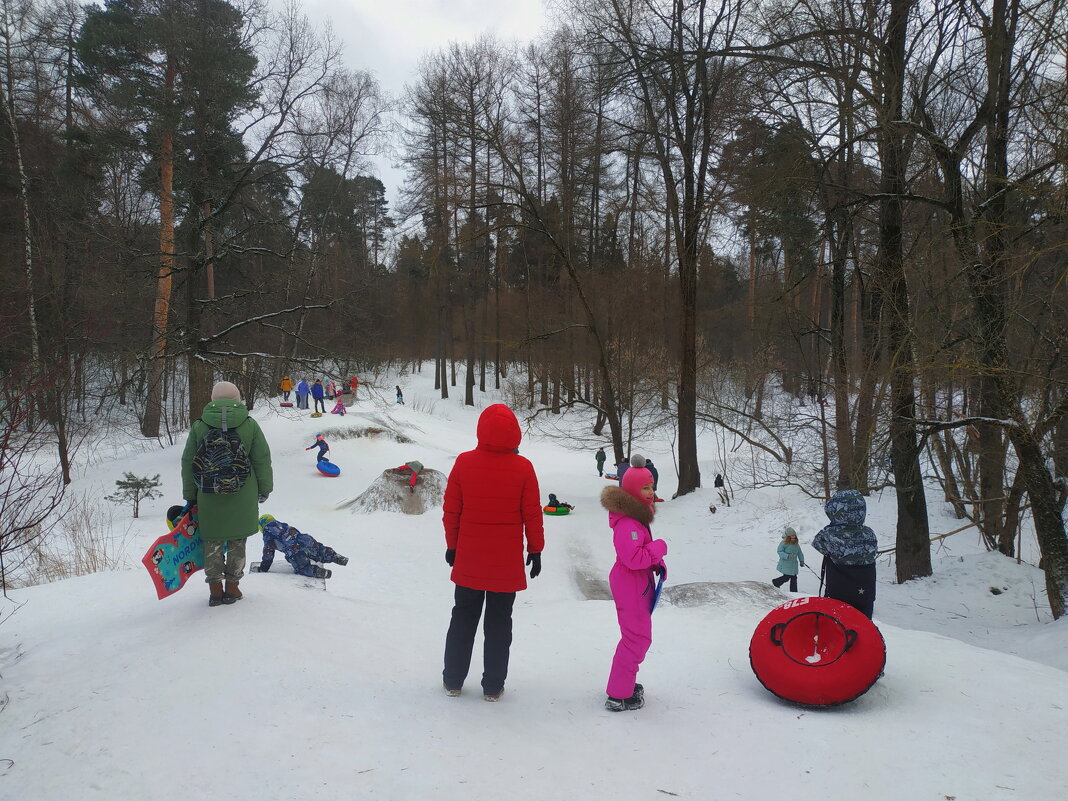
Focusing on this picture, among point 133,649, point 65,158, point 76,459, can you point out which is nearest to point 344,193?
point 65,158

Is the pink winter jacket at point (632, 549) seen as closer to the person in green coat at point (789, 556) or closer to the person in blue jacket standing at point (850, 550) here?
the person in blue jacket standing at point (850, 550)

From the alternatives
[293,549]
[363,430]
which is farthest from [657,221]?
[293,549]

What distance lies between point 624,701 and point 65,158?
23224mm

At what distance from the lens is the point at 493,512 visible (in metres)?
3.91

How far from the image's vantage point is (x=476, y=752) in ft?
10.8

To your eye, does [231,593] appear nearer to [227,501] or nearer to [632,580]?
[227,501]

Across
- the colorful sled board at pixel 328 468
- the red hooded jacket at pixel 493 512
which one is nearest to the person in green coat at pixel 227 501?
the red hooded jacket at pixel 493 512

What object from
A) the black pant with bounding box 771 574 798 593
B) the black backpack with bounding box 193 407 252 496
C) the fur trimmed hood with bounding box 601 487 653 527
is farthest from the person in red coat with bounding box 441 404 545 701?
the black pant with bounding box 771 574 798 593

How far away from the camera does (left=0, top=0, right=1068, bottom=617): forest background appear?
712 cm

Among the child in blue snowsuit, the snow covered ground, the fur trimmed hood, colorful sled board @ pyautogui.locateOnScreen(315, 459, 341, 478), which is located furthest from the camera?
colorful sled board @ pyautogui.locateOnScreen(315, 459, 341, 478)

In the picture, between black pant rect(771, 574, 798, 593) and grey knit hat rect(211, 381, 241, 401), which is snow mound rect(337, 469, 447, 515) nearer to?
black pant rect(771, 574, 798, 593)

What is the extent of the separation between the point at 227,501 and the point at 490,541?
231 centimetres

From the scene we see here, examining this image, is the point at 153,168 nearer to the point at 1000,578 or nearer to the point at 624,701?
the point at 624,701

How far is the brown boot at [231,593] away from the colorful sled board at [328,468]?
37.2 ft
